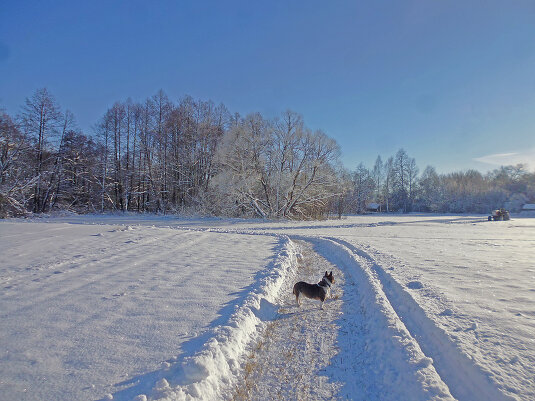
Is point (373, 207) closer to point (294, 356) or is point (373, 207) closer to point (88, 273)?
point (88, 273)

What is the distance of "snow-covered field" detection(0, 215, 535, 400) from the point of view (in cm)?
272

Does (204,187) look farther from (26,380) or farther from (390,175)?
(390,175)

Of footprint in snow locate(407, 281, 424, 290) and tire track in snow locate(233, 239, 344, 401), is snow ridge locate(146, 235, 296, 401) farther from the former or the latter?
footprint in snow locate(407, 281, 424, 290)

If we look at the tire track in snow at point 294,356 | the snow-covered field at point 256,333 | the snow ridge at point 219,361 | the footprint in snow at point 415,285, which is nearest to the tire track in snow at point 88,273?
the snow-covered field at point 256,333

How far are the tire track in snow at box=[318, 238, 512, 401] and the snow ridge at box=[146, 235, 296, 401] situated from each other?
2418 mm

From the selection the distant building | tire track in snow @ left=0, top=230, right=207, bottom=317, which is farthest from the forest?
the distant building

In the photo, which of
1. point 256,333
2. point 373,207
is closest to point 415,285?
point 256,333

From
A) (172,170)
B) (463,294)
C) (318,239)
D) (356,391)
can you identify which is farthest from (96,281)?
(172,170)

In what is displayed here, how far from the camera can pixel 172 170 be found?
32.4 m

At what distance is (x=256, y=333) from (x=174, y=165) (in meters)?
31.6

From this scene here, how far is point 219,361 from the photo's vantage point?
3.08 meters

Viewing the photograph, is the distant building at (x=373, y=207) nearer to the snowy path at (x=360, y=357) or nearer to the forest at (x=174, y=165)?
the forest at (x=174, y=165)

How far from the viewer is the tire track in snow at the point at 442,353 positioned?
2678 mm

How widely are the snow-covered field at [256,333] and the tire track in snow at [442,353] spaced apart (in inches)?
0.7
